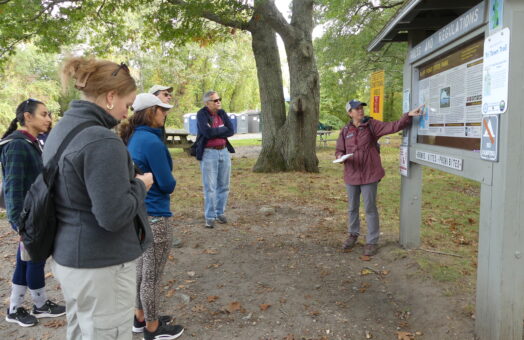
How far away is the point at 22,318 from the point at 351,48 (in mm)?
14265

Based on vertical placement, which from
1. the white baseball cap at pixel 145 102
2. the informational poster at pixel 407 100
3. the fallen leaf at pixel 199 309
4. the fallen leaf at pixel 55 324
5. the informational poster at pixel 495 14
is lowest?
the fallen leaf at pixel 55 324

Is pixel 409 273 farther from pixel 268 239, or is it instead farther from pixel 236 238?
pixel 236 238

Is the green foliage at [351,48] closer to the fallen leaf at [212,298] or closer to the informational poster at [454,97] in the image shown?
the informational poster at [454,97]

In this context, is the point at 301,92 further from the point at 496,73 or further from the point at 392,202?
the point at 496,73

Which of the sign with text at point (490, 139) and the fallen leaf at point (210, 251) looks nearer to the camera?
the sign with text at point (490, 139)

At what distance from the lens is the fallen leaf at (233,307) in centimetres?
381

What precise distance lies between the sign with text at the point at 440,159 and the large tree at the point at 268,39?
23.2 feet

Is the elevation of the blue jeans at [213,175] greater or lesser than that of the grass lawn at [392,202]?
greater

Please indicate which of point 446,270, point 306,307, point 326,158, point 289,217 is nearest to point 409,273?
point 446,270

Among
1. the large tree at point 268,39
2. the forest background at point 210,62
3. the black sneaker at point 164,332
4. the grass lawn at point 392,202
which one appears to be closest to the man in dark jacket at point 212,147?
the grass lawn at point 392,202

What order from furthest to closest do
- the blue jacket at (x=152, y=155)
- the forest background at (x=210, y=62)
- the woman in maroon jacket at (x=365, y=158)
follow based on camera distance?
the forest background at (x=210, y=62) < the woman in maroon jacket at (x=365, y=158) < the blue jacket at (x=152, y=155)

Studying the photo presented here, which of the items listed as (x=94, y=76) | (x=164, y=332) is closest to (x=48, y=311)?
(x=164, y=332)

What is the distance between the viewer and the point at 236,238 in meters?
5.93

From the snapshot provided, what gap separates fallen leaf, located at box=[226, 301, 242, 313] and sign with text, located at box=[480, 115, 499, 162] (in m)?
2.45
